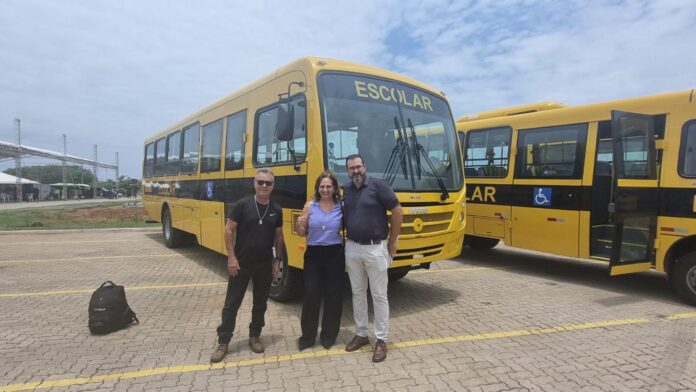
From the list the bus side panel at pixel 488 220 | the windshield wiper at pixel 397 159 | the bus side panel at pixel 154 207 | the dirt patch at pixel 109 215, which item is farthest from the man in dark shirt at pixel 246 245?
the dirt patch at pixel 109 215

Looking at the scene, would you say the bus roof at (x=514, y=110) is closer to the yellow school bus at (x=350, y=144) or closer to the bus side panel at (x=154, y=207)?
the yellow school bus at (x=350, y=144)

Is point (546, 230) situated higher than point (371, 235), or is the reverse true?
point (371, 235)

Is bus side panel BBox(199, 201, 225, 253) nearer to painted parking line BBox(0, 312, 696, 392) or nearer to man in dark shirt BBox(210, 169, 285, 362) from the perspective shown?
man in dark shirt BBox(210, 169, 285, 362)

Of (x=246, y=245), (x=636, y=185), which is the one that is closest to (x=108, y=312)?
(x=246, y=245)

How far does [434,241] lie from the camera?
5.41 meters

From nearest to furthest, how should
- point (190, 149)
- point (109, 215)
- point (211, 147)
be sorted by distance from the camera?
point (211, 147) → point (190, 149) → point (109, 215)

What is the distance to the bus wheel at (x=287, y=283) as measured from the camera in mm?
5695

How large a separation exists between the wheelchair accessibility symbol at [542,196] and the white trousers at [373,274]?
15.0ft

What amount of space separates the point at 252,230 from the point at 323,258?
29.0 inches

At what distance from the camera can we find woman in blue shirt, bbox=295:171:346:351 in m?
4.23

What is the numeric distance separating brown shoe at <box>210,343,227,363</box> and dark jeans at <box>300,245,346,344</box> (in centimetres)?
74

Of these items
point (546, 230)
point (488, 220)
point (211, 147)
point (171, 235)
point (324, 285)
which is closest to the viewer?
point (324, 285)

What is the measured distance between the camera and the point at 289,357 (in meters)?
4.16

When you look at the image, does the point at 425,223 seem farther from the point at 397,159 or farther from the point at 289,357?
the point at 289,357
